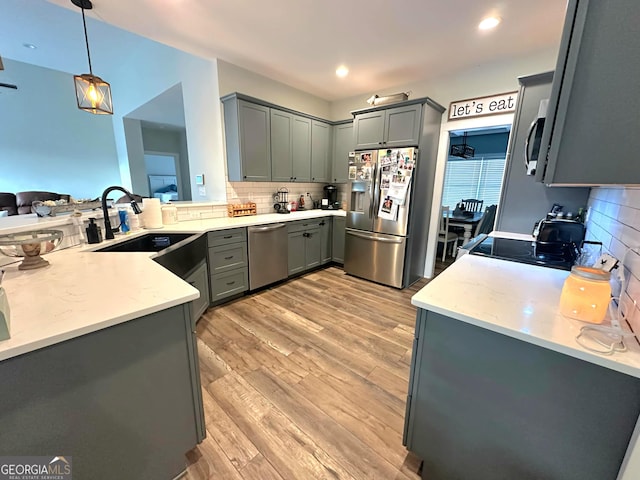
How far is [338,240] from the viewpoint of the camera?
4.01m

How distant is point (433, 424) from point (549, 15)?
3141 mm

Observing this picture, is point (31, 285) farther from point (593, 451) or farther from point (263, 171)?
point (263, 171)

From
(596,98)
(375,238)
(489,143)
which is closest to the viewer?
(596,98)

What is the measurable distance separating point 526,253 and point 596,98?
1.35 metres

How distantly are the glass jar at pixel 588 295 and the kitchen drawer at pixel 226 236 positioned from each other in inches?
103

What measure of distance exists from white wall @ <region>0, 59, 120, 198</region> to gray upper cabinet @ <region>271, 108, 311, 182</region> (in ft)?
17.2

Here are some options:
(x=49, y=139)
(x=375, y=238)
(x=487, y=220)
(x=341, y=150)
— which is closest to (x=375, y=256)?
(x=375, y=238)

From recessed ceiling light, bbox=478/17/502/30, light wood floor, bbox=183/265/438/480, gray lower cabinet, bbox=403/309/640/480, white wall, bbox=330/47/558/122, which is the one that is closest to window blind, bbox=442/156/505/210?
→ white wall, bbox=330/47/558/122

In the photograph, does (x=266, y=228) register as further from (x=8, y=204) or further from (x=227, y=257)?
(x=8, y=204)

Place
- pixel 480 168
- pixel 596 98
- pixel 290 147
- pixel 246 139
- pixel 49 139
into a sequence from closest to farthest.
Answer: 1. pixel 596 98
2. pixel 246 139
3. pixel 290 147
4. pixel 49 139
5. pixel 480 168

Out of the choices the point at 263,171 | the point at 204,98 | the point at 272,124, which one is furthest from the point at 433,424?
the point at 204,98

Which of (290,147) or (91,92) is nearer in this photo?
(91,92)

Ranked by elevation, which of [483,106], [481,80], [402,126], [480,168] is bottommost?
[480,168]

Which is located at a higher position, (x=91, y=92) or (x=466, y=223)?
(x=91, y=92)
